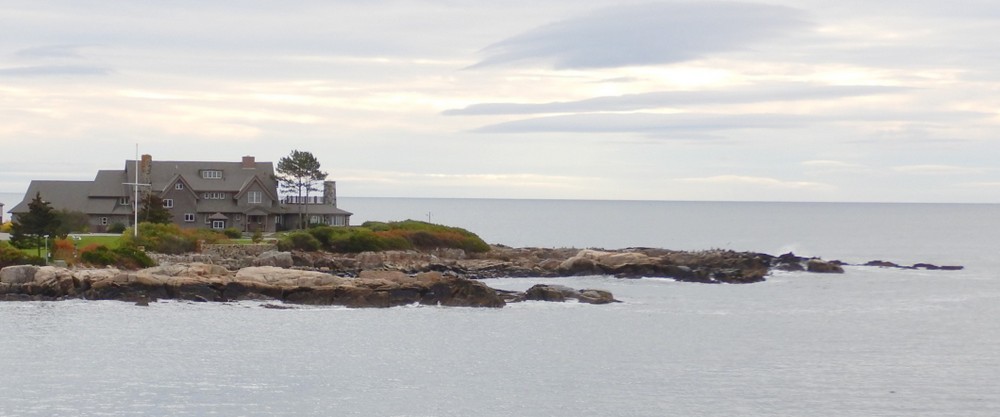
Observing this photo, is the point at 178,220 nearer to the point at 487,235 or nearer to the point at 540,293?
the point at 540,293

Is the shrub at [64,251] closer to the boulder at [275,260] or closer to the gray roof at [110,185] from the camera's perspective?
the boulder at [275,260]

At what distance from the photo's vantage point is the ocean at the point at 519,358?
34438 millimetres

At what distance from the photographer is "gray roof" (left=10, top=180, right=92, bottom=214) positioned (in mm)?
88894

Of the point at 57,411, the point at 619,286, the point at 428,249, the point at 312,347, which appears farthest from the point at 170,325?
the point at 428,249

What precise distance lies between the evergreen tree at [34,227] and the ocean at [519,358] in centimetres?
1262

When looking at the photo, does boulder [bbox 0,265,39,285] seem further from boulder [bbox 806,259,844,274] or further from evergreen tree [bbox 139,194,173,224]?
boulder [bbox 806,259,844,274]

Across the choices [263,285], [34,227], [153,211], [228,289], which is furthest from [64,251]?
[153,211]

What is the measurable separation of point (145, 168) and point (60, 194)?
6878 millimetres

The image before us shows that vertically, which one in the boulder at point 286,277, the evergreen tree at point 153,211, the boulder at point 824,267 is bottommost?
the boulder at point 286,277

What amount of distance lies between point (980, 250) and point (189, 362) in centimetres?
10116

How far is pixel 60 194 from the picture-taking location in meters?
90.2

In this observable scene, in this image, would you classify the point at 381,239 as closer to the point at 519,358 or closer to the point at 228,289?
the point at 228,289

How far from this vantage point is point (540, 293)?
58.5 m

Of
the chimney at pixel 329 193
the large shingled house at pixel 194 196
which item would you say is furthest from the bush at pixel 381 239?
the chimney at pixel 329 193
